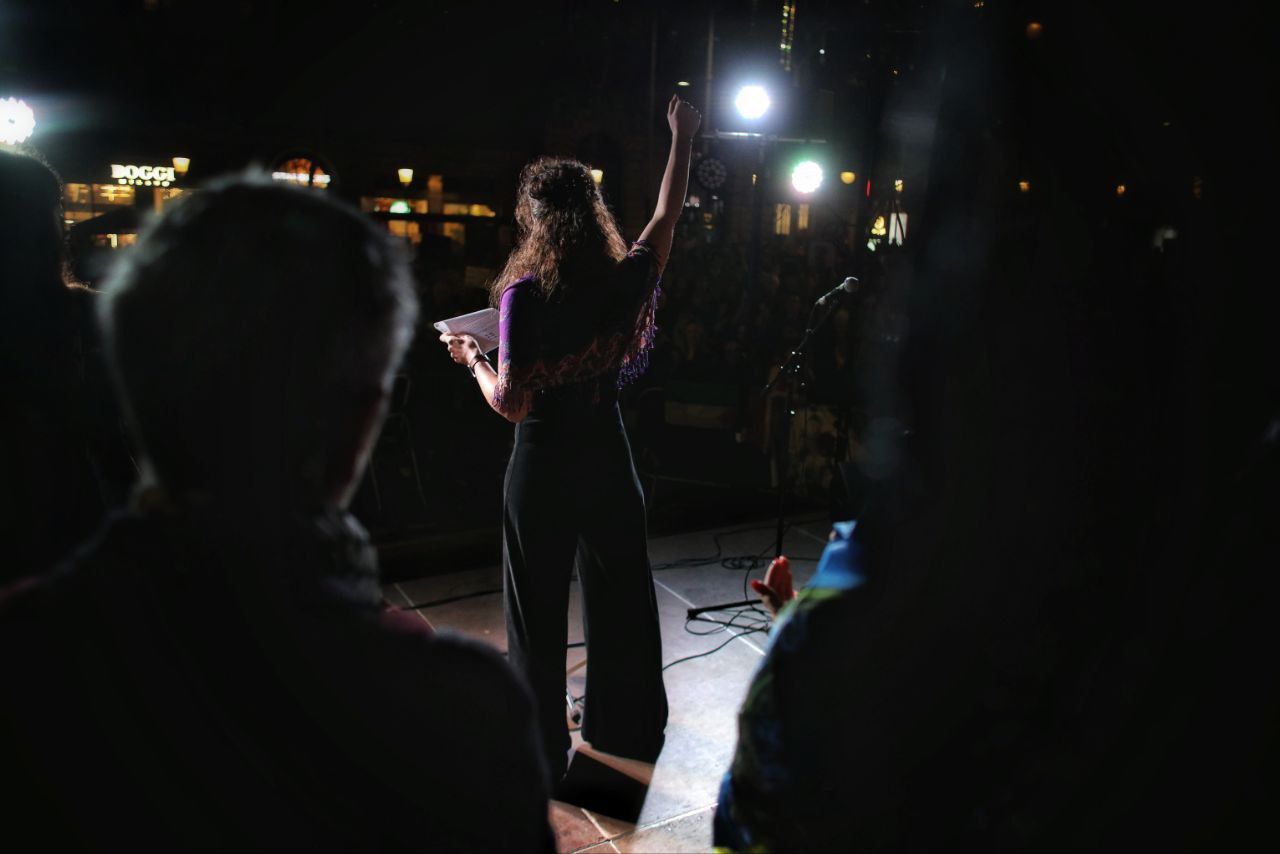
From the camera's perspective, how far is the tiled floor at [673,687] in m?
2.74

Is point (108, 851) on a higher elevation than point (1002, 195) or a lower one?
lower

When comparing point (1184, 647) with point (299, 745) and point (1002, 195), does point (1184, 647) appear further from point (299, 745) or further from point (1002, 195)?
point (299, 745)

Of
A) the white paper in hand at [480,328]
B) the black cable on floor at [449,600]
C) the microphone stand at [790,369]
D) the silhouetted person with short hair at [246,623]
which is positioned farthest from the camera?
the black cable on floor at [449,600]

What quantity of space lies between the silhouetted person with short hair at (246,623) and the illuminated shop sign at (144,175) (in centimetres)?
1116

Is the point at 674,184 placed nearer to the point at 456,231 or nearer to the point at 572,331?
the point at 572,331

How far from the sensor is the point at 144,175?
1030 cm

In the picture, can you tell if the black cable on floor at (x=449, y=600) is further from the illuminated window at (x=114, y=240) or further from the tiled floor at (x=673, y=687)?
the illuminated window at (x=114, y=240)

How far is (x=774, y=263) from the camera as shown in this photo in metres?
11.1

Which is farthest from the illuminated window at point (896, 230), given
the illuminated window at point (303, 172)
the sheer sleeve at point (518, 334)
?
the illuminated window at point (303, 172)

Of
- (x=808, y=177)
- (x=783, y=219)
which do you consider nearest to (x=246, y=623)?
(x=808, y=177)

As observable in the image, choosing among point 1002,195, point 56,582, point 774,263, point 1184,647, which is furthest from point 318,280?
point 774,263

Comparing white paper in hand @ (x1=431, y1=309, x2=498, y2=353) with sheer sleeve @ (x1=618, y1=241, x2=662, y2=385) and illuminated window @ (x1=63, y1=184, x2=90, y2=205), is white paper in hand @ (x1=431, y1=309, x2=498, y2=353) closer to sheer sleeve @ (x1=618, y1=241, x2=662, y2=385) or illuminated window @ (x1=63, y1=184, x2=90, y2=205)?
sheer sleeve @ (x1=618, y1=241, x2=662, y2=385)

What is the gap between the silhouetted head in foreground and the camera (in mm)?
810

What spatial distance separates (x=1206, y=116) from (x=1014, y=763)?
86 centimetres
